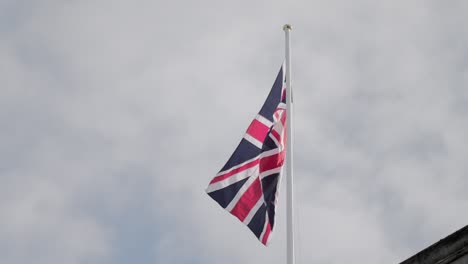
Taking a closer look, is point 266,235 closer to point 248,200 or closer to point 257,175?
point 248,200

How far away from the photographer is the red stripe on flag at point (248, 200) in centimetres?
1612

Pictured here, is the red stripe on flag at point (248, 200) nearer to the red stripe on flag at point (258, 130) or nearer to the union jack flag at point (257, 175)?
the union jack flag at point (257, 175)

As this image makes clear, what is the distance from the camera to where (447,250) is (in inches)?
537

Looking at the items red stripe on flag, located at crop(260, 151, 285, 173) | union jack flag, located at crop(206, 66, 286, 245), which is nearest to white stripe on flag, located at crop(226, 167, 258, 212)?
Result: union jack flag, located at crop(206, 66, 286, 245)

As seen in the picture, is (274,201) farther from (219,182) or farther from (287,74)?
(287,74)

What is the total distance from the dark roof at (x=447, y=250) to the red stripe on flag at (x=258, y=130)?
15.0 ft

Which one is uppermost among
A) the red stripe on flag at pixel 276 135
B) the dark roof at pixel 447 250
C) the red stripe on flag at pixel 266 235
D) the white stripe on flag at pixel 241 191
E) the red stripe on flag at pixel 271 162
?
the red stripe on flag at pixel 276 135

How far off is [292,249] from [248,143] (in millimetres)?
2868

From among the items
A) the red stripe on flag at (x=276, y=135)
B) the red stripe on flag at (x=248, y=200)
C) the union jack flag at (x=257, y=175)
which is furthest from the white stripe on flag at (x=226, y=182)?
the red stripe on flag at (x=276, y=135)

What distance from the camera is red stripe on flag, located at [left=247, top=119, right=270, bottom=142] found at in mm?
17000

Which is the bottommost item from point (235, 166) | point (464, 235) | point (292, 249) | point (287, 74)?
point (464, 235)

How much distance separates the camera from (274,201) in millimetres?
16250

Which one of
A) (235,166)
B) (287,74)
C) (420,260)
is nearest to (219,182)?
(235,166)

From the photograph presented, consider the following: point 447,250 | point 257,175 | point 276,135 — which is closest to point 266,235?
point 257,175
